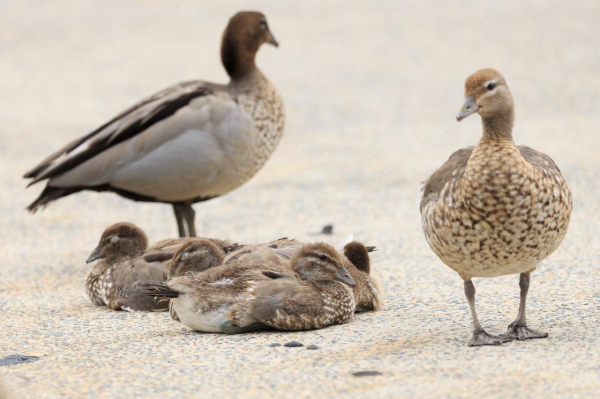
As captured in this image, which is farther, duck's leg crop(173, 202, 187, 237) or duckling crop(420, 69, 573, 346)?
duck's leg crop(173, 202, 187, 237)

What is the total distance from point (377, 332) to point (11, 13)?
17704mm

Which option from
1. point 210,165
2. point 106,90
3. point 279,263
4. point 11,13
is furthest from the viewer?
point 11,13

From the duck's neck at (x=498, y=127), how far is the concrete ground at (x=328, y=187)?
1.08 meters

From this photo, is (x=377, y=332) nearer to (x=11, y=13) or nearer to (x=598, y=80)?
(x=598, y=80)

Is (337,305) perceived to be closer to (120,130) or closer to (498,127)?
(498,127)

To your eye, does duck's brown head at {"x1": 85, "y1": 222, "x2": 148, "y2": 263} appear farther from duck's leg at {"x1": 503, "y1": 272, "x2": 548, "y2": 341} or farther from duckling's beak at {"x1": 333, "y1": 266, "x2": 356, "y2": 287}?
duck's leg at {"x1": 503, "y1": 272, "x2": 548, "y2": 341}

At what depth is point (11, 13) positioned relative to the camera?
20.8 meters

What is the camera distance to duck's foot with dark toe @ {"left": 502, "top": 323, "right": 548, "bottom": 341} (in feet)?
16.1

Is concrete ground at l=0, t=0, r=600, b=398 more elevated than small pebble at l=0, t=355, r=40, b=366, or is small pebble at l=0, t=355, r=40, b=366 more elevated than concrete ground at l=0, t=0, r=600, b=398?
concrete ground at l=0, t=0, r=600, b=398

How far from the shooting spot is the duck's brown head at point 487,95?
191 inches

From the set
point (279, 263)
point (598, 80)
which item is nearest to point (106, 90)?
point (598, 80)

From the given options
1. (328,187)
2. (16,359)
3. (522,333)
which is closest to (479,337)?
(522,333)

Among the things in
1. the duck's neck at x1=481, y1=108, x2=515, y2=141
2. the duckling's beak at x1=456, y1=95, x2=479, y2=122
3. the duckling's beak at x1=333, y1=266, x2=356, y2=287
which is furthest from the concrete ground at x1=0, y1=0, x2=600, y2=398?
the duckling's beak at x1=456, y1=95, x2=479, y2=122

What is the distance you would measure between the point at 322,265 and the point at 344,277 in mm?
146
